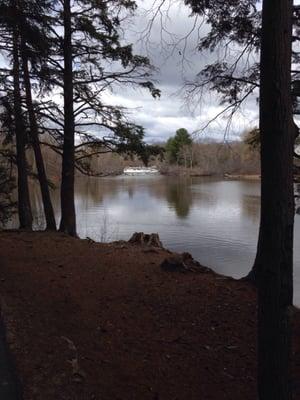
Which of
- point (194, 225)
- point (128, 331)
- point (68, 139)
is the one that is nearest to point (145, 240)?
point (68, 139)

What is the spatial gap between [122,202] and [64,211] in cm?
2349

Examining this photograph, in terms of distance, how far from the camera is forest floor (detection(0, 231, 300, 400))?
4.09 meters

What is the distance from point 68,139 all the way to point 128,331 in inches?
326

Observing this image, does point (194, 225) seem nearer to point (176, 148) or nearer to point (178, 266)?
point (178, 266)

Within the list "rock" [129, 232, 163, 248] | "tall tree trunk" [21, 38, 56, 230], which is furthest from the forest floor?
"tall tree trunk" [21, 38, 56, 230]

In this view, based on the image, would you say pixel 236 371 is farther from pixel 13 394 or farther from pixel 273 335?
pixel 13 394

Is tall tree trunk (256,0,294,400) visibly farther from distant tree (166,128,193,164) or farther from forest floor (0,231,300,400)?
distant tree (166,128,193,164)

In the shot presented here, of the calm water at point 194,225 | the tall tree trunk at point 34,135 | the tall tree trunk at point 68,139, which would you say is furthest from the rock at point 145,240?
the calm water at point 194,225

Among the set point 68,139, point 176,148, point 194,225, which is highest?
point 176,148

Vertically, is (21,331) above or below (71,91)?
below

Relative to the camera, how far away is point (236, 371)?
4711 millimetres

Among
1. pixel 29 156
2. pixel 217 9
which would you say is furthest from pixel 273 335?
pixel 29 156

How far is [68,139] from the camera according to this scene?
42.0ft

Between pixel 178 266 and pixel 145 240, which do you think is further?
pixel 145 240
